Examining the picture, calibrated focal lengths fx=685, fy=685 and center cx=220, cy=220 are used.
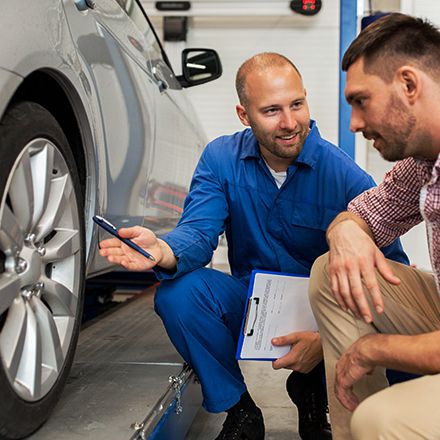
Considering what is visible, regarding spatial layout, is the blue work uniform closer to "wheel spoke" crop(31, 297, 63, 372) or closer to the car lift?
the car lift

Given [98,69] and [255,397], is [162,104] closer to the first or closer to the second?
[98,69]

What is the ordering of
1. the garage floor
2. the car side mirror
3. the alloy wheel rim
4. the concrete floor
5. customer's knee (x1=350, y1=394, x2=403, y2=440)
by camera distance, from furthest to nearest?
the car side mirror < the concrete floor < the garage floor < the alloy wheel rim < customer's knee (x1=350, y1=394, x2=403, y2=440)

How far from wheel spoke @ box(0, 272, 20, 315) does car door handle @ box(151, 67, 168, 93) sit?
136 cm

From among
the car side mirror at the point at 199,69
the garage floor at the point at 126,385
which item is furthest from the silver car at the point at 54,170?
the car side mirror at the point at 199,69

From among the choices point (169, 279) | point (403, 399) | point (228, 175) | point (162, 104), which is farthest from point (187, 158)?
point (403, 399)

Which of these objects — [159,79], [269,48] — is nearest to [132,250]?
[159,79]

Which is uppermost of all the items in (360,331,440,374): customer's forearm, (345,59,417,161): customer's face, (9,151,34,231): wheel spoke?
(345,59,417,161): customer's face

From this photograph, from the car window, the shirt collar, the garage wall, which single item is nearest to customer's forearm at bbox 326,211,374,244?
the shirt collar

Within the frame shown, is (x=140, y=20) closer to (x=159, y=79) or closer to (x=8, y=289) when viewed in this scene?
(x=159, y=79)

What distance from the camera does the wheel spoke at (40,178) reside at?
1321 mm

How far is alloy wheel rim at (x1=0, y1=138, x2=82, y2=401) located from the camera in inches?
48.5

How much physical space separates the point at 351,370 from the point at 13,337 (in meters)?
0.65

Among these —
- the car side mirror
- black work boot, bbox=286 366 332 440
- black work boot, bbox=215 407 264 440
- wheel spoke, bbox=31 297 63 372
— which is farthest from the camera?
the car side mirror

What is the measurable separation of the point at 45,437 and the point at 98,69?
866 mm
